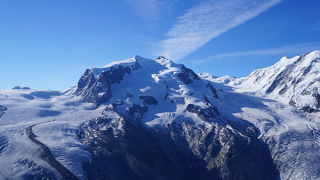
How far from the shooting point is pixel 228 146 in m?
189

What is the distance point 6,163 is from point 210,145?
83089 mm

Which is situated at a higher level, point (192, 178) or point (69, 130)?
point (69, 130)

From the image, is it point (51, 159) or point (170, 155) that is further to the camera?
point (170, 155)

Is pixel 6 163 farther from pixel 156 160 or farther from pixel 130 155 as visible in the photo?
pixel 156 160

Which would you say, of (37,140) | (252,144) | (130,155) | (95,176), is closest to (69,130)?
(37,140)

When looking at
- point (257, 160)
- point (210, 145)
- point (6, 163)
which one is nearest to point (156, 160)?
point (210, 145)

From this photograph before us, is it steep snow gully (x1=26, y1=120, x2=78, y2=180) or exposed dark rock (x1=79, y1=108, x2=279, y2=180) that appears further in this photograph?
exposed dark rock (x1=79, y1=108, x2=279, y2=180)

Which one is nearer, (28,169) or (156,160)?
(28,169)

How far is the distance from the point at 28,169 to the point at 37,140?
93.9 feet

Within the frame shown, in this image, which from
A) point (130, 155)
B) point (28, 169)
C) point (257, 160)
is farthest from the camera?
point (257, 160)

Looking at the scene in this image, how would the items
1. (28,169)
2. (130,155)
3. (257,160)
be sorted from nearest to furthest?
1. (28,169)
2. (130,155)
3. (257,160)

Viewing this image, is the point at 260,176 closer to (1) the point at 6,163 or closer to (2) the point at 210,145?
(2) the point at 210,145

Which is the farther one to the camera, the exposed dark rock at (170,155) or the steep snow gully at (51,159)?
the exposed dark rock at (170,155)

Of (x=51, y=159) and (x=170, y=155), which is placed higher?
(x=51, y=159)
